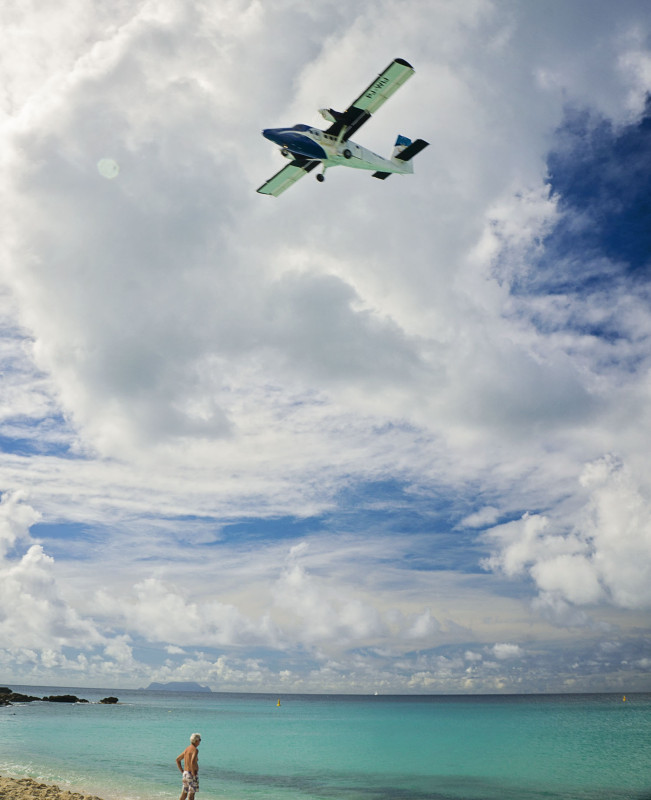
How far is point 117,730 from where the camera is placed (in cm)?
5775

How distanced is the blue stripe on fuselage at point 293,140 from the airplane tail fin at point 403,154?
5.61 m

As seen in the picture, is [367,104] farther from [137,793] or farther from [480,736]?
[480,736]

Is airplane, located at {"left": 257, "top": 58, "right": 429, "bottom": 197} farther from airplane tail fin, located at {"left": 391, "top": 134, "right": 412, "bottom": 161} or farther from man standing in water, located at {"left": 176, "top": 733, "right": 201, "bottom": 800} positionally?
man standing in water, located at {"left": 176, "top": 733, "right": 201, "bottom": 800}

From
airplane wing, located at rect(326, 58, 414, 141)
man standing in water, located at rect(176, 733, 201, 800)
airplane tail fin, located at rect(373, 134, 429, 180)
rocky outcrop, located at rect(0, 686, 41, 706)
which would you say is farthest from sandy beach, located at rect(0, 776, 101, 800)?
rocky outcrop, located at rect(0, 686, 41, 706)

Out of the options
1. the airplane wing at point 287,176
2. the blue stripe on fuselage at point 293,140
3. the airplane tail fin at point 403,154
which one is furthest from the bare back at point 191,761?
the airplane tail fin at point 403,154

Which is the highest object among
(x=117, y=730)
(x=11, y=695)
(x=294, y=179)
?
(x=294, y=179)

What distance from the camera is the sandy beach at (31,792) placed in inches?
762

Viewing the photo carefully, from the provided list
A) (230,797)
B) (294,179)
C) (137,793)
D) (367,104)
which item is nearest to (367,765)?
(230,797)

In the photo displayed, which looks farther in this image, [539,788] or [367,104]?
[539,788]

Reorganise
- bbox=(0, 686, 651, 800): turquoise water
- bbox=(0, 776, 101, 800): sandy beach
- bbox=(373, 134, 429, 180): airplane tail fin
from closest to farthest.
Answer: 1. bbox=(0, 776, 101, 800): sandy beach
2. bbox=(0, 686, 651, 800): turquoise water
3. bbox=(373, 134, 429, 180): airplane tail fin

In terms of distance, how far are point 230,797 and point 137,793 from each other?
4.10 m

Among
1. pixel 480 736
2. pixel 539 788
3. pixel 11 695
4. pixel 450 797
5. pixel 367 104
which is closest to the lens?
pixel 367 104

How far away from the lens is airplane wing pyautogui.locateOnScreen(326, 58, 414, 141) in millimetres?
22828

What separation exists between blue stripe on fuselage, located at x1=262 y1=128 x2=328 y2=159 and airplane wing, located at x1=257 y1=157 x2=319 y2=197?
0.79 metres
